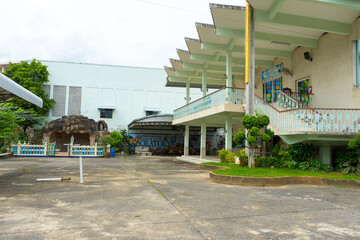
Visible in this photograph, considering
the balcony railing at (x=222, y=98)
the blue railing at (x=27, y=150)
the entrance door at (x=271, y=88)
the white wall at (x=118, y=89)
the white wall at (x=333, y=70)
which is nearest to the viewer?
the white wall at (x=333, y=70)

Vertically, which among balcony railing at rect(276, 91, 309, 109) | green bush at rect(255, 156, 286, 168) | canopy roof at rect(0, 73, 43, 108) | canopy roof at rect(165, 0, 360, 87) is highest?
canopy roof at rect(165, 0, 360, 87)

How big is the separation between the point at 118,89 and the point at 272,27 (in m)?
21.6

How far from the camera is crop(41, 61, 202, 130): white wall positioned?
29.7 meters

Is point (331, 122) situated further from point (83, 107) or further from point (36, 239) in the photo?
point (83, 107)

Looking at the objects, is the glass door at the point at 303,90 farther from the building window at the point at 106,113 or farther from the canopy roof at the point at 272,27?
the building window at the point at 106,113

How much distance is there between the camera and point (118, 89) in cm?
3075

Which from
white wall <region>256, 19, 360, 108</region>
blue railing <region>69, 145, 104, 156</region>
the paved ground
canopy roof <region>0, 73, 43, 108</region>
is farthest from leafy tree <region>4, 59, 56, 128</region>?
white wall <region>256, 19, 360, 108</region>

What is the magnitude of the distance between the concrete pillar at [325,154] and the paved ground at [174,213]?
3.21 metres

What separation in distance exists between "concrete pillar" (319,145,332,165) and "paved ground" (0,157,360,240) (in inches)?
126

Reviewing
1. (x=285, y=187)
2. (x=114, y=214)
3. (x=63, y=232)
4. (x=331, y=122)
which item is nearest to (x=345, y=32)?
(x=331, y=122)

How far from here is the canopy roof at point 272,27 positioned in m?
10.3

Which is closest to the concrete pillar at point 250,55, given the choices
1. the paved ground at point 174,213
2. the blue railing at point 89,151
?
the paved ground at point 174,213

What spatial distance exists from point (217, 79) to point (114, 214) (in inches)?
752

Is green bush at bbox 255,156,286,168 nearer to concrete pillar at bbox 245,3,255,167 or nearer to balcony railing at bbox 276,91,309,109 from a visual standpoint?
concrete pillar at bbox 245,3,255,167
